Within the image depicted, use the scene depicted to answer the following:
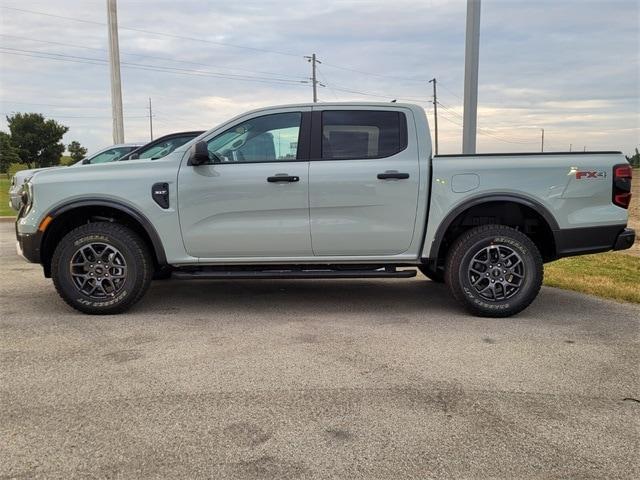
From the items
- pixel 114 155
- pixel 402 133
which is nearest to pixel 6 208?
pixel 114 155

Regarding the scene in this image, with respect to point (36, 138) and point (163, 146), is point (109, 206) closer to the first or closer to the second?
point (163, 146)

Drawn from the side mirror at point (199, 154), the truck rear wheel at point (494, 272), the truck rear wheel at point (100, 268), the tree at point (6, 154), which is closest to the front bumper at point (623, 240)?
the truck rear wheel at point (494, 272)

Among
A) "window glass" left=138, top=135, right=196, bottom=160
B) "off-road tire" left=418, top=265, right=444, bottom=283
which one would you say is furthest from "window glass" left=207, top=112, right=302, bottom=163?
"window glass" left=138, top=135, right=196, bottom=160

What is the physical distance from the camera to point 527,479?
2518mm

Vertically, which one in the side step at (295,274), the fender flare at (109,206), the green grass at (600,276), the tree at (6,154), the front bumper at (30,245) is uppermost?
the tree at (6,154)

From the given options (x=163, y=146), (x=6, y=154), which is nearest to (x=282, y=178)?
(x=163, y=146)

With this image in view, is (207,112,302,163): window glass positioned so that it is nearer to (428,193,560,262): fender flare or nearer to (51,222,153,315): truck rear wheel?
(51,222,153,315): truck rear wheel

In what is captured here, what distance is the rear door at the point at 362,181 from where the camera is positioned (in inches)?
198

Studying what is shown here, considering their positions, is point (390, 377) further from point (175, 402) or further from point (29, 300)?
point (29, 300)

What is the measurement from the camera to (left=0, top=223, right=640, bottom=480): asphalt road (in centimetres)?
266

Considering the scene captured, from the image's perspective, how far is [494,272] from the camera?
511cm

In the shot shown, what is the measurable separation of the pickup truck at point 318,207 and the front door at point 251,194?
11 mm

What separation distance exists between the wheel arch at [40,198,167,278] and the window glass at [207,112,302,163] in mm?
938

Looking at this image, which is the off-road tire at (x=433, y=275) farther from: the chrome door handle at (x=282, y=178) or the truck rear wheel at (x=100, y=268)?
the truck rear wheel at (x=100, y=268)
